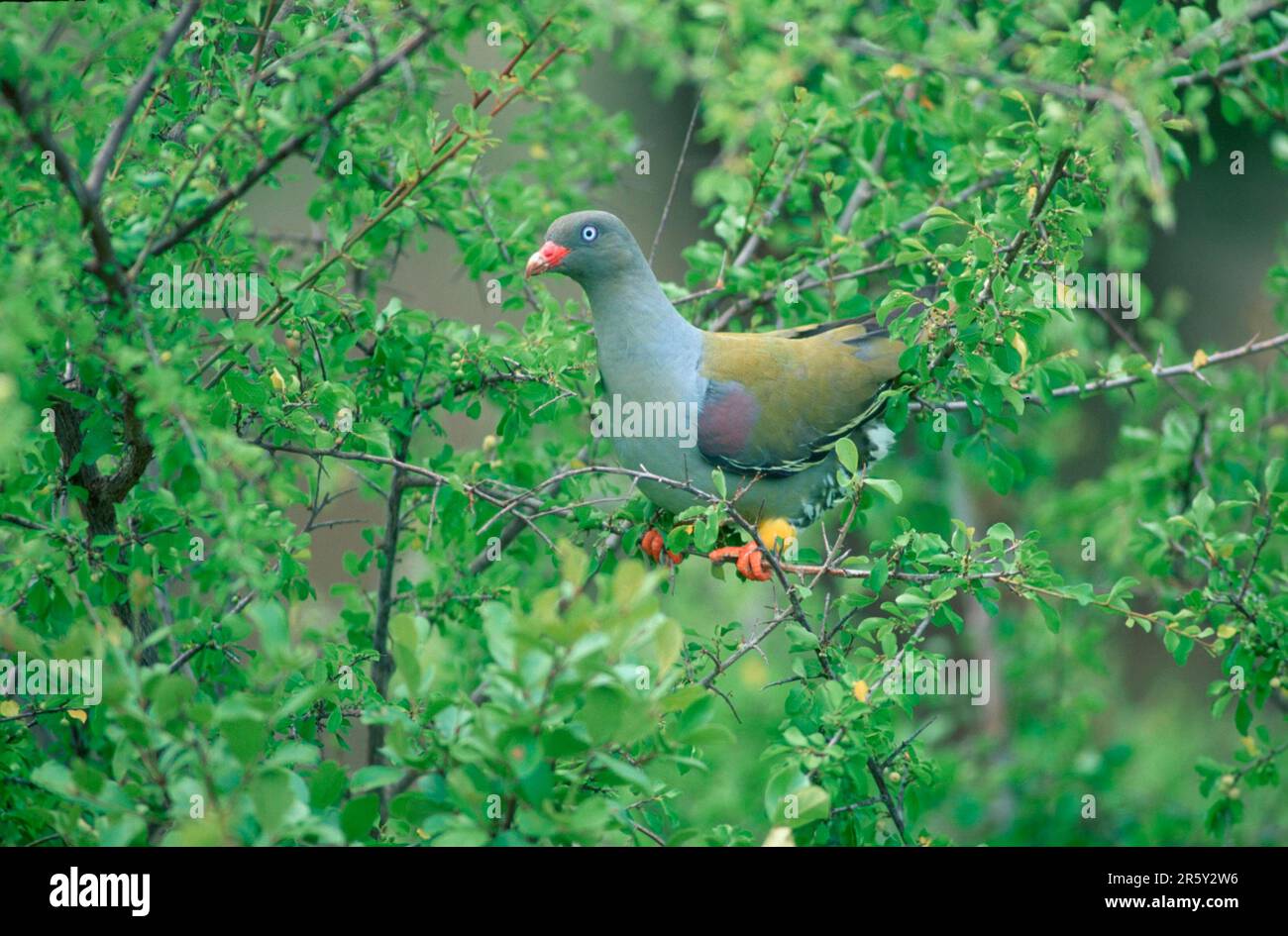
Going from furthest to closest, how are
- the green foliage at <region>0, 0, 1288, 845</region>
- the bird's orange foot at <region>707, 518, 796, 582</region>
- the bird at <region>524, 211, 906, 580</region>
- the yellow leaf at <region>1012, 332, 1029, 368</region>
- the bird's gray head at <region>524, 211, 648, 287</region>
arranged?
1. the bird at <region>524, 211, 906, 580</region>
2. the bird's gray head at <region>524, 211, 648, 287</region>
3. the bird's orange foot at <region>707, 518, 796, 582</region>
4. the yellow leaf at <region>1012, 332, 1029, 368</region>
5. the green foliage at <region>0, 0, 1288, 845</region>

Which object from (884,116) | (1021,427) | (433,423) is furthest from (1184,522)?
(1021,427)

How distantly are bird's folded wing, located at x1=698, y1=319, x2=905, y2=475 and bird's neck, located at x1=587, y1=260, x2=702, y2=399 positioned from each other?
17 cm

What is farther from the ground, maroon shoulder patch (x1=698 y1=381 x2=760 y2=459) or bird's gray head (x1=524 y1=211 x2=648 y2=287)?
bird's gray head (x1=524 y1=211 x2=648 y2=287)

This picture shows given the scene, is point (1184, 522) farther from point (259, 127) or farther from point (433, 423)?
point (259, 127)

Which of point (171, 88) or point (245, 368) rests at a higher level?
→ point (171, 88)

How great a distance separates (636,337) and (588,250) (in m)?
0.37

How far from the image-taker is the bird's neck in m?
4.43

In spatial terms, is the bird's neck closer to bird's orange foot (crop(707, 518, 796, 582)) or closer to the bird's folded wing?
the bird's folded wing

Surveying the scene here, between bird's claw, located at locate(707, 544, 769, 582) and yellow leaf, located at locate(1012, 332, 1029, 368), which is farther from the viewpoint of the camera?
bird's claw, located at locate(707, 544, 769, 582)

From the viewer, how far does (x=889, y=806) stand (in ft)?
10.8

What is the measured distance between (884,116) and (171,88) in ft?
8.64

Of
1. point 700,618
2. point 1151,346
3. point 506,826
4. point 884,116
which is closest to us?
point 506,826

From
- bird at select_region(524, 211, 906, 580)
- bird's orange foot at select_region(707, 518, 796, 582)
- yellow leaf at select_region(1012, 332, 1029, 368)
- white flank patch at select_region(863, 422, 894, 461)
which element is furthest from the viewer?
white flank patch at select_region(863, 422, 894, 461)

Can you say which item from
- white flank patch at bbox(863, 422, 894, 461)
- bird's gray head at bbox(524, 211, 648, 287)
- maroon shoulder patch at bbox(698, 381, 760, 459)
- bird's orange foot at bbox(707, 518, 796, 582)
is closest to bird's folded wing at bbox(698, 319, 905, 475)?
maroon shoulder patch at bbox(698, 381, 760, 459)
